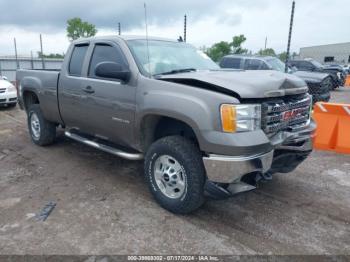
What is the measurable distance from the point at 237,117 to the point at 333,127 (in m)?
3.75

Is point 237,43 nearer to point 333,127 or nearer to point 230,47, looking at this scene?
point 230,47

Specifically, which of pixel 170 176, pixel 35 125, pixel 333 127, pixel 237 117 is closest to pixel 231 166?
pixel 237 117

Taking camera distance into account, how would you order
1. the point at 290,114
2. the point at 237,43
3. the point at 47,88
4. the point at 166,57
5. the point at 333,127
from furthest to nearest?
the point at 237,43, the point at 333,127, the point at 47,88, the point at 166,57, the point at 290,114

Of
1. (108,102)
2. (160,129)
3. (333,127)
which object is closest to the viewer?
(160,129)

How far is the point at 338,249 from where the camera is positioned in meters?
→ 2.90

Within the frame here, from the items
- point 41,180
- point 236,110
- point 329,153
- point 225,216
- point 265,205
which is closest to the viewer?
point 236,110

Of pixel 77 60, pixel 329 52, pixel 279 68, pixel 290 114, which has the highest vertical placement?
pixel 329 52

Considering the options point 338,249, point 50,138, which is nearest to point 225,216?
point 338,249

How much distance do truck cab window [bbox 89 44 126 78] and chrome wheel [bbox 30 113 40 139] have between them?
7.04ft

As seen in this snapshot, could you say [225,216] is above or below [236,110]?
below

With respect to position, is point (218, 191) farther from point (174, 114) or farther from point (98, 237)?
point (98, 237)

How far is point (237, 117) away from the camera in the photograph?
2879mm

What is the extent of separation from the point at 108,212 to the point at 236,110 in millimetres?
1859

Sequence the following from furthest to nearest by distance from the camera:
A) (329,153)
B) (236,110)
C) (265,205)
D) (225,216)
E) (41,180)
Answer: (329,153)
(41,180)
(265,205)
(225,216)
(236,110)
